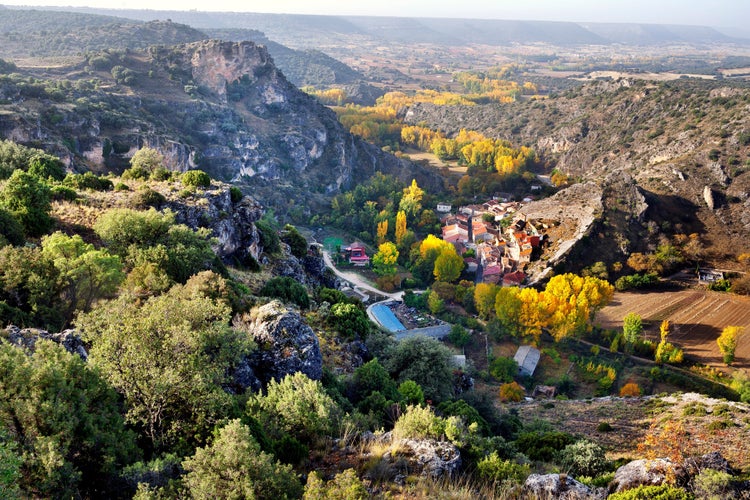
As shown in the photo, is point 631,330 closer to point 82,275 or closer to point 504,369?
point 504,369

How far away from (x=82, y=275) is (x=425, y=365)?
14.9 metres

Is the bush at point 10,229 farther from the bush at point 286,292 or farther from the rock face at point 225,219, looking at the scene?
the bush at point 286,292

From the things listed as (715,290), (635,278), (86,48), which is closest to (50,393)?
(635,278)

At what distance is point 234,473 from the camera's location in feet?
28.8

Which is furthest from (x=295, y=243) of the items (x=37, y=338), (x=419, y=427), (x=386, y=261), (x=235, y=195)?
(x=419, y=427)

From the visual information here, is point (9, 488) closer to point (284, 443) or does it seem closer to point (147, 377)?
point (147, 377)

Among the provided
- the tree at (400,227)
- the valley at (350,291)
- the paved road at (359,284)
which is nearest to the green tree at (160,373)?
the valley at (350,291)

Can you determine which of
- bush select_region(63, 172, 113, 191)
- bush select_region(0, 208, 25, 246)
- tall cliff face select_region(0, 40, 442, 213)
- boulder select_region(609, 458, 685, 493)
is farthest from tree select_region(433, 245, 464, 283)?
boulder select_region(609, 458, 685, 493)

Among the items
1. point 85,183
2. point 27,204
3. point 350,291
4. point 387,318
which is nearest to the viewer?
point 27,204

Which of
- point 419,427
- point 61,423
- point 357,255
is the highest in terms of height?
point 61,423

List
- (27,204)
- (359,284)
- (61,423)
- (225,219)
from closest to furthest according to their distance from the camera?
→ (61,423) → (27,204) → (225,219) → (359,284)

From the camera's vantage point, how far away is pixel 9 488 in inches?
297

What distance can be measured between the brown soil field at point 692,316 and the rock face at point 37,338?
45744mm

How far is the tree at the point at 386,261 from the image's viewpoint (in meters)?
56.7
